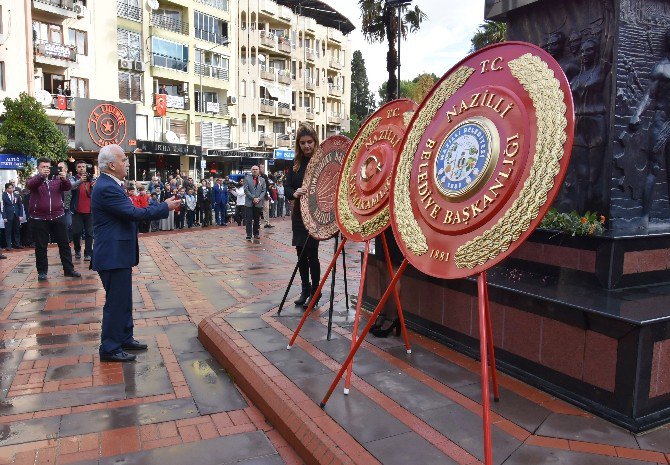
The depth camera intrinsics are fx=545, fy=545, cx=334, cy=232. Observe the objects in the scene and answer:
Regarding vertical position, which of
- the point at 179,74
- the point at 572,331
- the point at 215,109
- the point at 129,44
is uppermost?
the point at 129,44

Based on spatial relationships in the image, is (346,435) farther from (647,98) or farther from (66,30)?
(66,30)

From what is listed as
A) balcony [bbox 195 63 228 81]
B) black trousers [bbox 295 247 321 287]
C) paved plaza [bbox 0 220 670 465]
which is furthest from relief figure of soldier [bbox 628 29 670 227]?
balcony [bbox 195 63 228 81]

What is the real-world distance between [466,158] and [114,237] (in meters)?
3.24

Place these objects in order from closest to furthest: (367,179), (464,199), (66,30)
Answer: (464,199) < (367,179) < (66,30)

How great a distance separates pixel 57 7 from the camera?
98.4ft

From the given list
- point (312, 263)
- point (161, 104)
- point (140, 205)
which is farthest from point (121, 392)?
point (161, 104)

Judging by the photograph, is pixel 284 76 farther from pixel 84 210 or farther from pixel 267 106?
pixel 84 210

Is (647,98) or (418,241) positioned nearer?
(418,241)

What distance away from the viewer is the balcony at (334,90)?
187 ft

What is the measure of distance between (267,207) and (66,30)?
20.4 meters

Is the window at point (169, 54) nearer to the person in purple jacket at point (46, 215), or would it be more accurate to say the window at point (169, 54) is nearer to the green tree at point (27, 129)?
the green tree at point (27, 129)

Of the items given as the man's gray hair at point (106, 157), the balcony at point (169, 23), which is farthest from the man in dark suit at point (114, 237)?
the balcony at point (169, 23)

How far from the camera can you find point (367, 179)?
433 centimetres

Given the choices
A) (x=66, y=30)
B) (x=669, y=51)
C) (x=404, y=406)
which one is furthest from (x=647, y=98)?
(x=66, y=30)
